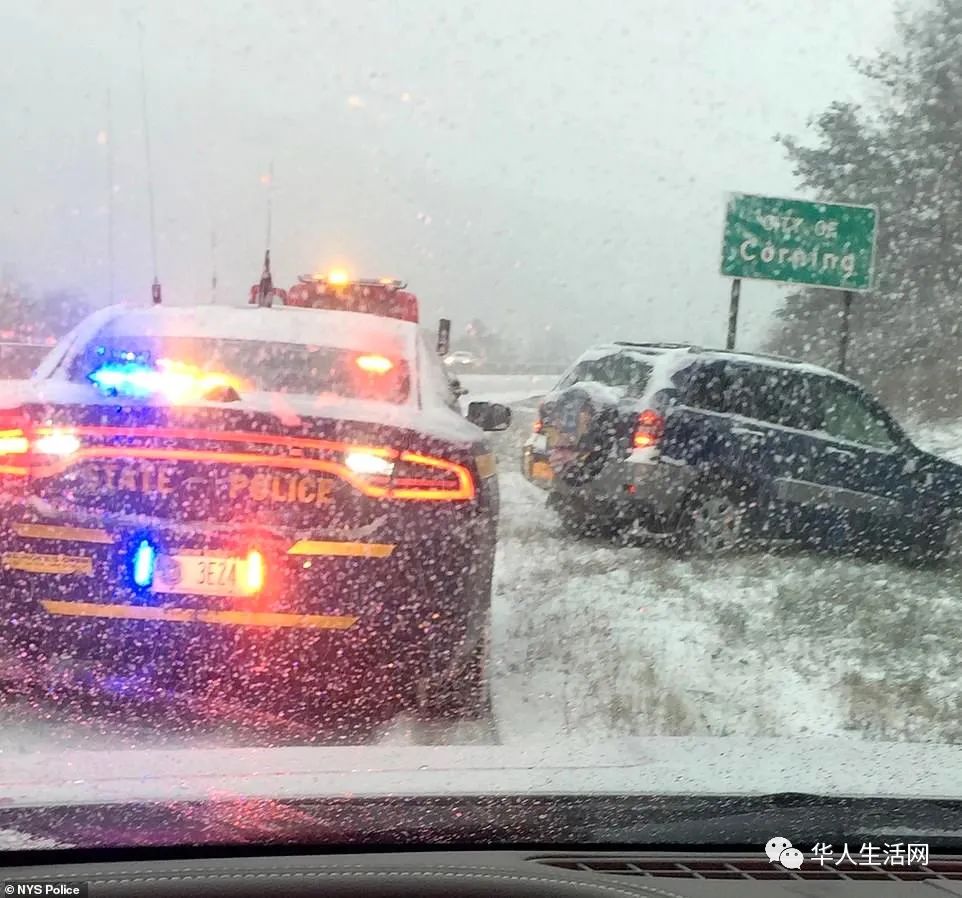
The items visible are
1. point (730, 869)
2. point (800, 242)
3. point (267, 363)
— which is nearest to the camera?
point (730, 869)

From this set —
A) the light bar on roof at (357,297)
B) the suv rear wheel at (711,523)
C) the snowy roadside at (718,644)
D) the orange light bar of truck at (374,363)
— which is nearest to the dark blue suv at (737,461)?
the suv rear wheel at (711,523)

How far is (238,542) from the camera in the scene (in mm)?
4523

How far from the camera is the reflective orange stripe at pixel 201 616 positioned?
4484 millimetres

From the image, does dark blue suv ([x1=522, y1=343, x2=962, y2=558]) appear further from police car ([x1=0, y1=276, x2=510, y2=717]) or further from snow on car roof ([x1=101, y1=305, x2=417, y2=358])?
police car ([x1=0, y1=276, x2=510, y2=717])

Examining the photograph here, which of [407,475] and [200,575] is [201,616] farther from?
[407,475]

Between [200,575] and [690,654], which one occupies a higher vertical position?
[200,575]

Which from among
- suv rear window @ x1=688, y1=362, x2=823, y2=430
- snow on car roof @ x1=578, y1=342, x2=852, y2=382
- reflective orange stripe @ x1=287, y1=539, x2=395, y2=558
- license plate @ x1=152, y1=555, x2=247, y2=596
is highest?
reflective orange stripe @ x1=287, y1=539, x2=395, y2=558

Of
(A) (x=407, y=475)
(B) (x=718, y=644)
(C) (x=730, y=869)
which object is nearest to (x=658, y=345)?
(B) (x=718, y=644)

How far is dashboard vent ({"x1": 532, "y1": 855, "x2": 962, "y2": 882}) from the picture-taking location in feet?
8.54

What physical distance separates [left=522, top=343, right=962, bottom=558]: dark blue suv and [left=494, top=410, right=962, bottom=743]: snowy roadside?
0.27 m

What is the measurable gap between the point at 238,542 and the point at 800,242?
15.1m

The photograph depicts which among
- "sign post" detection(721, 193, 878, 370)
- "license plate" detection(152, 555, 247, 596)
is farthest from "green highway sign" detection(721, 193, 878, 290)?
"license plate" detection(152, 555, 247, 596)

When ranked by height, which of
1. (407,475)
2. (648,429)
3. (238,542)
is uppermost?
(407,475)

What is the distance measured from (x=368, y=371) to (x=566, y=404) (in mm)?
4333
